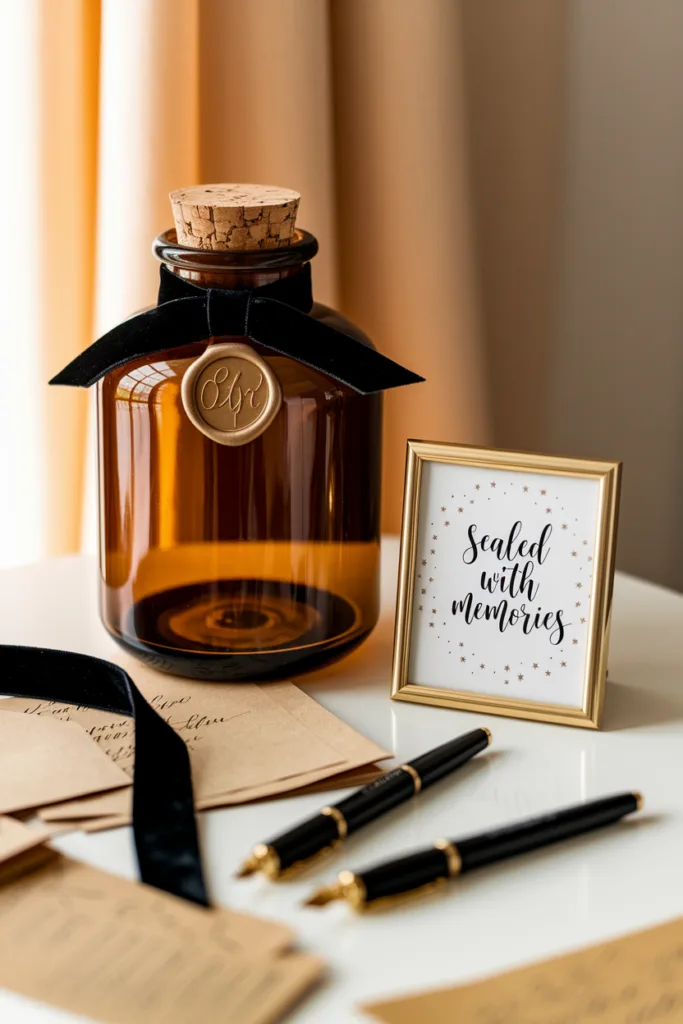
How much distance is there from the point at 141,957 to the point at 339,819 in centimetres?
13

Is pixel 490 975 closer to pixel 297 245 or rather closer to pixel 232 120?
pixel 297 245

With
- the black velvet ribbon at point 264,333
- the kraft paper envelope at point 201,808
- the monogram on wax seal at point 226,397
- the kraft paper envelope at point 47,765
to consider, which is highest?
the black velvet ribbon at point 264,333

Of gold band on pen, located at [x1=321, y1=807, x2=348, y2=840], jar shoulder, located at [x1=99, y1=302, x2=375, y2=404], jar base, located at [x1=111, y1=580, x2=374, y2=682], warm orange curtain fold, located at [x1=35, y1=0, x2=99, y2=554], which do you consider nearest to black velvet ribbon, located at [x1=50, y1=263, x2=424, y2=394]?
jar shoulder, located at [x1=99, y1=302, x2=375, y2=404]

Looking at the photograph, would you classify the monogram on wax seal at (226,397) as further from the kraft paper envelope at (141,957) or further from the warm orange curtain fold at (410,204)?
the warm orange curtain fold at (410,204)

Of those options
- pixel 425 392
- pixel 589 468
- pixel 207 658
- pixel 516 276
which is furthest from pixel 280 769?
pixel 516 276

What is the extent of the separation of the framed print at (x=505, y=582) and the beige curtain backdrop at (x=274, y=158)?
0.44m

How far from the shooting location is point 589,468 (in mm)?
746

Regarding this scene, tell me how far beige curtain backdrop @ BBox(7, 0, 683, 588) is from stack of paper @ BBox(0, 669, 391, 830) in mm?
465

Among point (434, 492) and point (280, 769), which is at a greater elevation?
point (434, 492)

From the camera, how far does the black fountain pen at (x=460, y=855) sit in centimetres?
56

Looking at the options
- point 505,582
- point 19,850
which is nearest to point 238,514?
point 505,582

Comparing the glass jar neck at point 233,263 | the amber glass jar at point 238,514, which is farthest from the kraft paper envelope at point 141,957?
the glass jar neck at point 233,263

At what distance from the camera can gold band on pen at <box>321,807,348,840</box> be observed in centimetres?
61

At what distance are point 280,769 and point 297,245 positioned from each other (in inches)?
13.5
